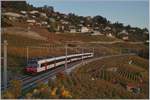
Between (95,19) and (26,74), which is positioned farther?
(95,19)

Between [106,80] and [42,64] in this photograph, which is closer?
[106,80]

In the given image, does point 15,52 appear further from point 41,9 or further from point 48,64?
point 41,9

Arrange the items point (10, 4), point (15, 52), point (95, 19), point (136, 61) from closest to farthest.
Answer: point (15, 52) < point (136, 61) < point (10, 4) < point (95, 19)

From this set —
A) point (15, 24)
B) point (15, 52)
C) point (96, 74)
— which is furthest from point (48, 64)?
point (15, 24)

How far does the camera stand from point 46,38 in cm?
7512

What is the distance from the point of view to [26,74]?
31.7 m

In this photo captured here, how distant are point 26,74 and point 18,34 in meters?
39.2

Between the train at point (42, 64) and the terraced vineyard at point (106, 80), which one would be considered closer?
the terraced vineyard at point (106, 80)

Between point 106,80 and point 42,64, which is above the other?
point 42,64

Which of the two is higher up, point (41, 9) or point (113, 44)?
point (41, 9)

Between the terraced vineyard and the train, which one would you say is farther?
the train

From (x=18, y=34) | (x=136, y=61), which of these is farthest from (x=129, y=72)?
(x=18, y=34)

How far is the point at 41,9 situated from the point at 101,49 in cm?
7929

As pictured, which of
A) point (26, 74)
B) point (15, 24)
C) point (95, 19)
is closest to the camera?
point (26, 74)
